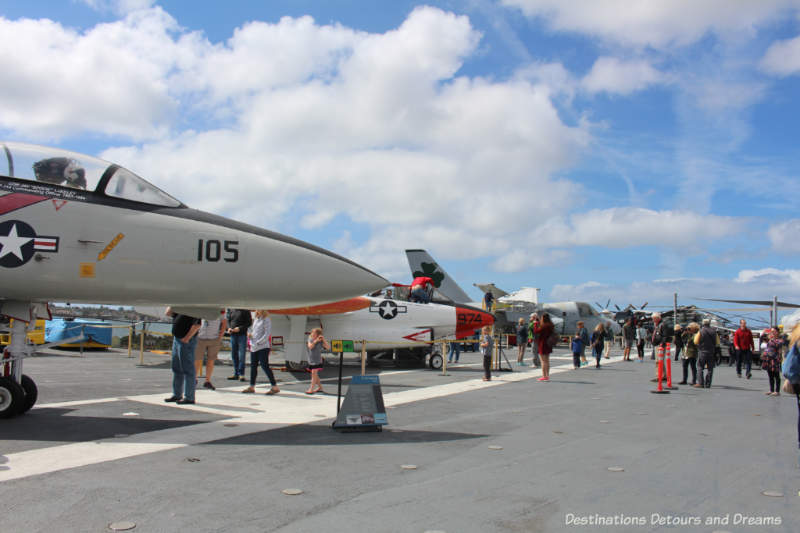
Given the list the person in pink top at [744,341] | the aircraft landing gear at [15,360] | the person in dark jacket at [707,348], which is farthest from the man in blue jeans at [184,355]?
the person in pink top at [744,341]

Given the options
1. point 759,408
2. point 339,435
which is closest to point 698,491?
point 339,435

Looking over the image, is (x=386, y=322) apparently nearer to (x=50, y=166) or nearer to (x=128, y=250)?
(x=128, y=250)

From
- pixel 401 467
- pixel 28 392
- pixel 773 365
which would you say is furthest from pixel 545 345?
pixel 28 392

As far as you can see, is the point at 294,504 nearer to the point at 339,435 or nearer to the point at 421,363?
the point at 339,435

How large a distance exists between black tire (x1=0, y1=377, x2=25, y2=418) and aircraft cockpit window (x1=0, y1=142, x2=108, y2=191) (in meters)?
2.56

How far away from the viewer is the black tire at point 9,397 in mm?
6758

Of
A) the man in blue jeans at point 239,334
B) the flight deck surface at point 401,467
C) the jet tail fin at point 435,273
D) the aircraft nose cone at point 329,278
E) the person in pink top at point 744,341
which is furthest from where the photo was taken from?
the jet tail fin at point 435,273

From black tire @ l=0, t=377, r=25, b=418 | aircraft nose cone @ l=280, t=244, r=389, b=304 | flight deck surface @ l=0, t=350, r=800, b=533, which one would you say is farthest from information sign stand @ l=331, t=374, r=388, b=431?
black tire @ l=0, t=377, r=25, b=418

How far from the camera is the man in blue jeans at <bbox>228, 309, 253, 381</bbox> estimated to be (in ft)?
40.1

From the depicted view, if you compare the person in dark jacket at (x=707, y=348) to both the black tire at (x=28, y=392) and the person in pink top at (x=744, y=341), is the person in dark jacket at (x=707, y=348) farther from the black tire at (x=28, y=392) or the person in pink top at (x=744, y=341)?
the black tire at (x=28, y=392)

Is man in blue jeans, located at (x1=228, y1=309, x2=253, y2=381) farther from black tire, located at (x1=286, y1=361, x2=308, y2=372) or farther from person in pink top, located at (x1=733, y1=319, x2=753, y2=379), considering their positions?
person in pink top, located at (x1=733, y1=319, x2=753, y2=379)

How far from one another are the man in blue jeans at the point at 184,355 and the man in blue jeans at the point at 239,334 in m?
3.44

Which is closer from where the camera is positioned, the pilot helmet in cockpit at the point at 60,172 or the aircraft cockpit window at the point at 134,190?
the pilot helmet in cockpit at the point at 60,172

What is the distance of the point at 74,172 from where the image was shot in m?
6.43
